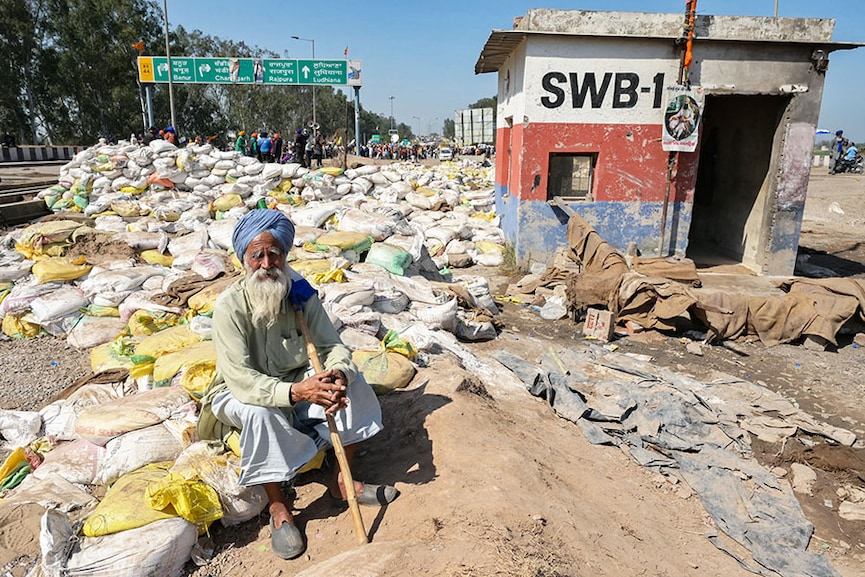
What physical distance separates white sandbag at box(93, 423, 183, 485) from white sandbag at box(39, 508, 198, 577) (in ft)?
1.24

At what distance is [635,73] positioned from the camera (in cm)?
718

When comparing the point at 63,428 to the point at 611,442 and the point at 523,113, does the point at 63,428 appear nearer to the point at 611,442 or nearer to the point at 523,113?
the point at 611,442

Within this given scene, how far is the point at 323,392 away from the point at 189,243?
5.07 metres

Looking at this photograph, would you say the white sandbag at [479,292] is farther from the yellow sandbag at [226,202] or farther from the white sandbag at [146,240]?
the yellow sandbag at [226,202]

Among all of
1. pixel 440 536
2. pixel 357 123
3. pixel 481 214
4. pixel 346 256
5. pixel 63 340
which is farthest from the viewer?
pixel 357 123

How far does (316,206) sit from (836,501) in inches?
270

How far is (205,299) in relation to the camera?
450cm

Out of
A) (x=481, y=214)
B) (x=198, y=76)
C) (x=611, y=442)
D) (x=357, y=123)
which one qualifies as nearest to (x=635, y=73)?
(x=481, y=214)

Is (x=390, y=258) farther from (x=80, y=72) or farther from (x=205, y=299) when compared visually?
(x=80, y=72)

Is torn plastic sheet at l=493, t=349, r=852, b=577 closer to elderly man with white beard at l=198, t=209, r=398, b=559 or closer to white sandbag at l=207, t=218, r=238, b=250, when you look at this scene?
elderly man with white beard at l=198, t=209, r=398, b=559

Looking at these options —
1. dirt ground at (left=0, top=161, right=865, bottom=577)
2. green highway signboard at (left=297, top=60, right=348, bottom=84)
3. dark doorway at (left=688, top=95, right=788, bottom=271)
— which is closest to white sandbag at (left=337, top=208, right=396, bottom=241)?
dirt ground at (left=0, top=161, right=865, bottom=577)

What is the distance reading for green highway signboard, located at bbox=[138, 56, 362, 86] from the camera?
16.9m

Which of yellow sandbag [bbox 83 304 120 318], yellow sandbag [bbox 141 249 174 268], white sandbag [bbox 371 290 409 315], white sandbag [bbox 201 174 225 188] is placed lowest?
yellow sandbag [bbox 83 304 120 318]

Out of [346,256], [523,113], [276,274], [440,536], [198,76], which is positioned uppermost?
[198,76]
